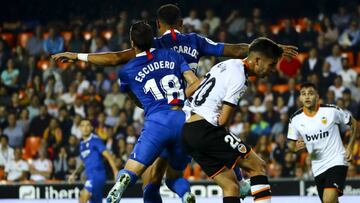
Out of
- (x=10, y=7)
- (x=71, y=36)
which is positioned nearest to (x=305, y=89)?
(x=71, y=36)

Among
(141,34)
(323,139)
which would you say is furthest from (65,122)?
(141,34)

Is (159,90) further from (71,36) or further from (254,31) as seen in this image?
(71,36)

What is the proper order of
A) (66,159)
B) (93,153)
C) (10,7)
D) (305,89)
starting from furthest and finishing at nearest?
(10,7)
(66,159)
(93,153)
(305,89)

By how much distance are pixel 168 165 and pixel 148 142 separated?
61 cm

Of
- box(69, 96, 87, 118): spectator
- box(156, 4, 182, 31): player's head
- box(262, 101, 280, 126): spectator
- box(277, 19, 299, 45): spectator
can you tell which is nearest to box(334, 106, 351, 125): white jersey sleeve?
box(156, 4, 182, 31): player's head

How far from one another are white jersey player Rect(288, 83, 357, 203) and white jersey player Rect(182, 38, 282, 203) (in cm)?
252

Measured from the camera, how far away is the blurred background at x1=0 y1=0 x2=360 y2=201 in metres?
16.6

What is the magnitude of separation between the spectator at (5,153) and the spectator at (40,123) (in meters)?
0.74

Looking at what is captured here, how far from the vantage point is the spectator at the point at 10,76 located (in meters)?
19.4

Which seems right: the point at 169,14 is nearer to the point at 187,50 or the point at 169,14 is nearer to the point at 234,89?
the point at 187,50

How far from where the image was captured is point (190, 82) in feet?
27.0

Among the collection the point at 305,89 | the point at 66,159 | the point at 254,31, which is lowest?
the point at 66,159

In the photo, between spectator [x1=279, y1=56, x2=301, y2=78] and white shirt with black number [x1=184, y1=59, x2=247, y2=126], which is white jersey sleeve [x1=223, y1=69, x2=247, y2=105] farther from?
spectator [x1=279, y1=56, x2=301, y2=78]

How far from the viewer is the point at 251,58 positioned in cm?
761
